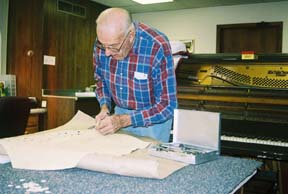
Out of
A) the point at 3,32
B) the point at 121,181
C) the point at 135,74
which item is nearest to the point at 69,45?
the point at 3,32

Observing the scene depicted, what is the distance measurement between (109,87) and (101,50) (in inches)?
7.8

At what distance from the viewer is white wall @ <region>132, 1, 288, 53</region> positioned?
557cm

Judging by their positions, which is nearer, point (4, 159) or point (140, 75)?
point (4, 159)

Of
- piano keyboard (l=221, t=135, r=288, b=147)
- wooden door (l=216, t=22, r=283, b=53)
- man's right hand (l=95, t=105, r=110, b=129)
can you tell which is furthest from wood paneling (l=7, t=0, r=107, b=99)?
man's right hand (l=95, t=105, r=110, b=129)

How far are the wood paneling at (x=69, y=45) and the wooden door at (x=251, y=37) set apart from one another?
82.7 inches

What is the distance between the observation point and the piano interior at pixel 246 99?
2.74 metres

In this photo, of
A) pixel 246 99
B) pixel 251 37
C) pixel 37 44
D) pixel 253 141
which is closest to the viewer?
pixel 253 141

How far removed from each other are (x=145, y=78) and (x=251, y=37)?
4715 millimetres

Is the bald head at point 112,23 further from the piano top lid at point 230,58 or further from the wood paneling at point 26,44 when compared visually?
the wood paneling at point 26,44

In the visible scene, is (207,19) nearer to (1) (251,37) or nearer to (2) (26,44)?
(1) (251,37)

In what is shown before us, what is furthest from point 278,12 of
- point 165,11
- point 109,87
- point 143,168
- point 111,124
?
point 143,168

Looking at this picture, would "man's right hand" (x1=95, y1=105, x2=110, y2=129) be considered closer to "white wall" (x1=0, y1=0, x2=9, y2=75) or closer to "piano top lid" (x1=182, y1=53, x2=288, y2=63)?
"piano top lid" (x1=182, y1=53, x2=288, y2=63)

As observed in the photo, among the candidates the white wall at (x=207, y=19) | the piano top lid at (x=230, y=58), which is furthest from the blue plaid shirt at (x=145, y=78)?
the white wall at (x=207, y=19)

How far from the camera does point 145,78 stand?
5.53 ft
